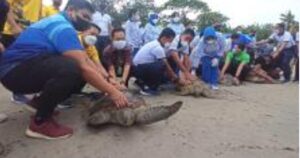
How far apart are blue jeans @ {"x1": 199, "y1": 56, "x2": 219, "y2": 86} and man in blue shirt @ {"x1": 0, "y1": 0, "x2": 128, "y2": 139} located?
16.3 ft

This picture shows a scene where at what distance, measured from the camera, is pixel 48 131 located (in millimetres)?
4719

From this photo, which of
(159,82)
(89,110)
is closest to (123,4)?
(159,82)

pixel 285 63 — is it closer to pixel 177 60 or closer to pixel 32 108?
pixel 177 60

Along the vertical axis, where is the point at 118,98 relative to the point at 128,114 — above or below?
above

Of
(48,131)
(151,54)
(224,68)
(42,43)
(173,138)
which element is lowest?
(224,68)

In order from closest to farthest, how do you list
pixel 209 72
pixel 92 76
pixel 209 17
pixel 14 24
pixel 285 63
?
pixel 92 76, pixel 14 24, pixel 209 72, pixel 285 63, pixel 209 17

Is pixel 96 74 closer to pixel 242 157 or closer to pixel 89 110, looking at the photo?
pixel 89 110

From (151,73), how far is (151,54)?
0.28 m

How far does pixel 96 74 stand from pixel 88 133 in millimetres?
658

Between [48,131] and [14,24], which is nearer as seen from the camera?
[48,131]

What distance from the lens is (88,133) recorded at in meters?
4.85

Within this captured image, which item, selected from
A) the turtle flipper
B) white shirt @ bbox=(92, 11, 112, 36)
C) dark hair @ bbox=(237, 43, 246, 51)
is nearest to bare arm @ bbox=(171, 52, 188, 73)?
white shirt @ bbox=(92, 11, 112, 36)

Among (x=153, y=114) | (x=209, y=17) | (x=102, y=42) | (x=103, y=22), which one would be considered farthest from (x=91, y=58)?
(x=209, y=17)

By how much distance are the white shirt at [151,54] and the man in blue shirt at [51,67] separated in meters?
2.65
